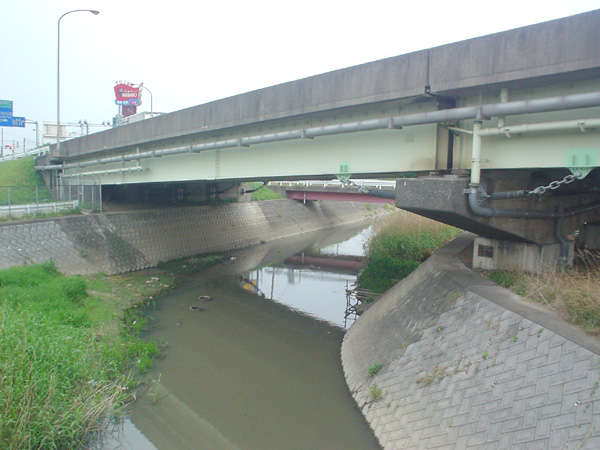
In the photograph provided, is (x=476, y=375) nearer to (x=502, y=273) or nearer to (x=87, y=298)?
(x=502, y=273)

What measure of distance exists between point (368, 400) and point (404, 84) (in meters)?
6.70

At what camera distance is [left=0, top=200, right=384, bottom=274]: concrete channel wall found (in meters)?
19.3

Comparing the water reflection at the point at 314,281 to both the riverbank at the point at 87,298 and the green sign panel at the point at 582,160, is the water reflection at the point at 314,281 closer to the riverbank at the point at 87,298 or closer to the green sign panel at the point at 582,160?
the riverbank at the point at 87,298

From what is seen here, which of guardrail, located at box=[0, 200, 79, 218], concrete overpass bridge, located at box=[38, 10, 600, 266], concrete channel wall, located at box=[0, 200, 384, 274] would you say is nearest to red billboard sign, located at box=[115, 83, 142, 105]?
concrete channel wall, located at box=[0, 200, 384, 274]

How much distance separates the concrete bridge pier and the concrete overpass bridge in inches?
1.1

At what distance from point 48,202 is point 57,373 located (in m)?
19.1

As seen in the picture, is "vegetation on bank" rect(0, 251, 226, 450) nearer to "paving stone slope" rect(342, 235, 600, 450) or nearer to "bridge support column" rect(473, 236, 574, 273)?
"paving stone slope" rect(342, 235, 600, 450)

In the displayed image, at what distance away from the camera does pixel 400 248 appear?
19.6 metres

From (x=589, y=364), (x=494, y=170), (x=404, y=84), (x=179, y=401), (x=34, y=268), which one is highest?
(x=404, y=84)

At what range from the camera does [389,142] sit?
1118cm

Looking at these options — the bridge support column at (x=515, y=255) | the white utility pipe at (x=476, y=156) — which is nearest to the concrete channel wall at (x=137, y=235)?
the bridge support column at (x=515, y=255)

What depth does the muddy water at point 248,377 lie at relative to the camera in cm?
869

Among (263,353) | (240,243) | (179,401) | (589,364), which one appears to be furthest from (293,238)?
(589,364)

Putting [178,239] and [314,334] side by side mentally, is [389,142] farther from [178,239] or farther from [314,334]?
[178,239]
